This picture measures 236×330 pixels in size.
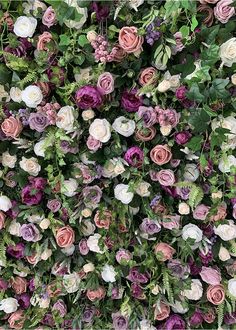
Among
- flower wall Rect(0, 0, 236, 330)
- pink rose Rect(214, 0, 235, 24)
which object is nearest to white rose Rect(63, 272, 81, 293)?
flower wall Rect(0, 0, 236, 330)

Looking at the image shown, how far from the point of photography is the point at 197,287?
5.15 feet

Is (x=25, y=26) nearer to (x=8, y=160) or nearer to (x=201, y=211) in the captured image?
(x=8, y=160)

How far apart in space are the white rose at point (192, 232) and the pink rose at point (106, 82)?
20.0 inches

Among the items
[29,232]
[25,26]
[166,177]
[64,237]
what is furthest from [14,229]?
[25,26]

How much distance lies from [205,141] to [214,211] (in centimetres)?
22

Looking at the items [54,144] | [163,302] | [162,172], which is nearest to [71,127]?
[54,144]

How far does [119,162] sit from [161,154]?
5.3 inches

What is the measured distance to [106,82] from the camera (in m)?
1.40

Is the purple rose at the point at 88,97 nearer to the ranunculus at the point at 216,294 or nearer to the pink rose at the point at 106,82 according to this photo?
the pink rose at the point at 106,82

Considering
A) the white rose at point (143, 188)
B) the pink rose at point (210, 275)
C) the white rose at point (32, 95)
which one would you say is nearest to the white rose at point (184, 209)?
the white rose at point (143, 188)

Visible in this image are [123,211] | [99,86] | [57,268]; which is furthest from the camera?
[57,268]

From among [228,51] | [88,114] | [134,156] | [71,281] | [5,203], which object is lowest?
[71,281]

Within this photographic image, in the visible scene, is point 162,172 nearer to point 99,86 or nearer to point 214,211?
point 214,211

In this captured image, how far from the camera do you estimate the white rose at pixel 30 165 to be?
1.51m
